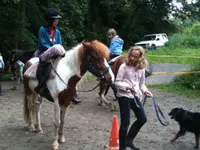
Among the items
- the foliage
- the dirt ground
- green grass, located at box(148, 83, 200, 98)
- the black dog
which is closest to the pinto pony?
the dirt ground

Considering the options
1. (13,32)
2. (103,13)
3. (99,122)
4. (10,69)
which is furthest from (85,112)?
(103,13)

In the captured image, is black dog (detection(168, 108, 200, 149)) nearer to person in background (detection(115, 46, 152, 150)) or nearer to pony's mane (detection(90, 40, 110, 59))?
person in background (detection(115, 46, 152, 150))

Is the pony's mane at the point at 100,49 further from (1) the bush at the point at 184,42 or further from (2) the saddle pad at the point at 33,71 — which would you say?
(1) the bush at the point at 184,42

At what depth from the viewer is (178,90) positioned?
10.5m

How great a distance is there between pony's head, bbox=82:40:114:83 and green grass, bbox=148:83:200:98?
19.0 ft

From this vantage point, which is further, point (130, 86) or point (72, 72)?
point (72, 72)

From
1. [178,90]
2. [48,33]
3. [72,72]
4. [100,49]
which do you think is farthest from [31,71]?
[178,90]

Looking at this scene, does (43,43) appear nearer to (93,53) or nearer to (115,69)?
(93,53)

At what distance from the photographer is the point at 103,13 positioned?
31344mm

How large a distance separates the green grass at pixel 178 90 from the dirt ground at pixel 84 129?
78cm

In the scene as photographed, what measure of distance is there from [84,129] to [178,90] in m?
5.34

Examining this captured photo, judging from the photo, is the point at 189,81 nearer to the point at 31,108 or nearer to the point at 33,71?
the point at 31,108

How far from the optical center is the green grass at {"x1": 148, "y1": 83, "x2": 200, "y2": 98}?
975cm

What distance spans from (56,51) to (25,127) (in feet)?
7.08
